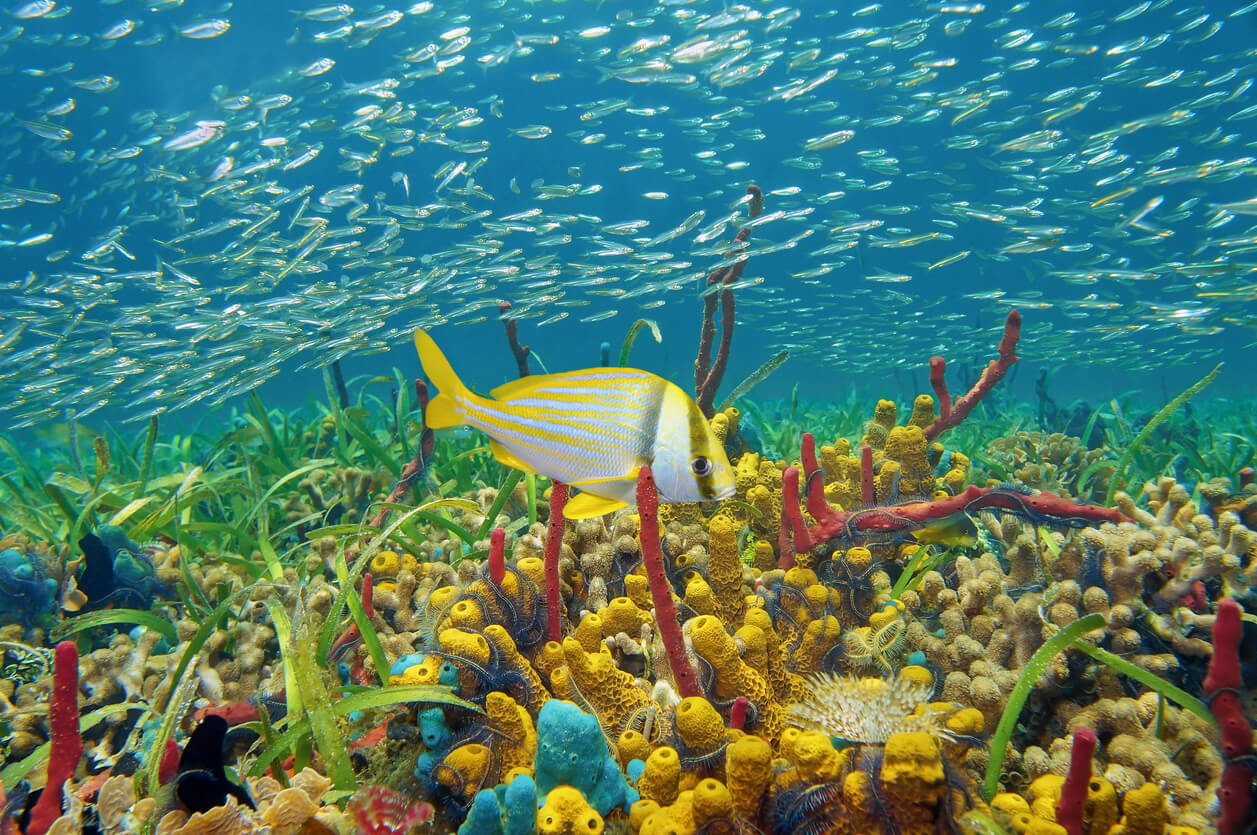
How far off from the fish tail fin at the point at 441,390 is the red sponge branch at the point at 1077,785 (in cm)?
185

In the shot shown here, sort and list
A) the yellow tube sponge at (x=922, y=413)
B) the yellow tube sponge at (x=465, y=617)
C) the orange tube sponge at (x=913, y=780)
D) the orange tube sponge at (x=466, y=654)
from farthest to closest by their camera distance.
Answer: the yellow tube sponge at (x=922, y=413) → the yellow tube sponge at (x=465, y=617) → the orange tube sponge at (x=466, y=654) → the orange tube sponge at (x=913, y=780)

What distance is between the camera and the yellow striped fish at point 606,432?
5.36 feet

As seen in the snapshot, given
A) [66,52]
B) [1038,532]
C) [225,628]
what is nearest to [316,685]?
[225,628]

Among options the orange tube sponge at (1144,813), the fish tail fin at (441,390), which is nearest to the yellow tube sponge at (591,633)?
the fish tail fin at (441,390)

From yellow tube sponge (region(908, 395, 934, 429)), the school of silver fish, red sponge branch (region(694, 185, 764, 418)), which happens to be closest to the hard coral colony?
yellow tube sponge (region(908, 395, 934, 429))

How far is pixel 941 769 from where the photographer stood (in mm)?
1333

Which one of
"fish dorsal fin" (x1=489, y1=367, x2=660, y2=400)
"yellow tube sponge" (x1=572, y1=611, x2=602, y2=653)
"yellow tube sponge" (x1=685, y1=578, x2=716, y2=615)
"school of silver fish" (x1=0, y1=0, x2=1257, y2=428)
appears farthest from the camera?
"school of silver fish" (x1=0, y1=0, x2=1257, y2=428)

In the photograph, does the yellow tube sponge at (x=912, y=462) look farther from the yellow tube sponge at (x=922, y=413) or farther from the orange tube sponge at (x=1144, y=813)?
the orange tube sponge at (x=1144, y=813)

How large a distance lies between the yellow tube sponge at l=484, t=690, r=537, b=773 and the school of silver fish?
13.1ft

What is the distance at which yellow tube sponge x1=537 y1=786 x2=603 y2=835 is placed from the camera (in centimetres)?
144

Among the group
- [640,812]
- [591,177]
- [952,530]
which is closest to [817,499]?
[952,530]

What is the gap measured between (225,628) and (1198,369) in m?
93.8

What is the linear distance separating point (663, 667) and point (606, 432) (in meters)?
1.16

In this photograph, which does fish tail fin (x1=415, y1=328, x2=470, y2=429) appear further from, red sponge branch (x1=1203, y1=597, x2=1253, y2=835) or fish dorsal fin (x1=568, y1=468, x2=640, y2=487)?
red sponge branch (x1=1203, y1=597, x2=1253, y2=835)
